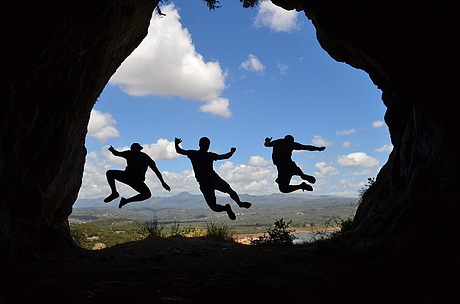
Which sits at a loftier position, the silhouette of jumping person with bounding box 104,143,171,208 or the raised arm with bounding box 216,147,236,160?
the raised arm with bounding box 216,147,236,160

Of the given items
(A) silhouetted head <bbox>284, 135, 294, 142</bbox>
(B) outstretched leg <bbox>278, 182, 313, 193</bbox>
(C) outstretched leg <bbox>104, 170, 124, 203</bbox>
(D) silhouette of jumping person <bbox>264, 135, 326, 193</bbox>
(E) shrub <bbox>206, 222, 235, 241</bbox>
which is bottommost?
(E) shrub <bbox>206, 222, 235, 241</bbox>

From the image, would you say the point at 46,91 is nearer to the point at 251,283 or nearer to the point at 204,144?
the point at 251,283

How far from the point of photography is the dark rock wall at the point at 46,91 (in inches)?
202

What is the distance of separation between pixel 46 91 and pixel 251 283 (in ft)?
19.1

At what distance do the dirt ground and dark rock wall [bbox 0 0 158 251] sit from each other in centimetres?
146

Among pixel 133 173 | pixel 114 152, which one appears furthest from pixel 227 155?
pixel 114 152

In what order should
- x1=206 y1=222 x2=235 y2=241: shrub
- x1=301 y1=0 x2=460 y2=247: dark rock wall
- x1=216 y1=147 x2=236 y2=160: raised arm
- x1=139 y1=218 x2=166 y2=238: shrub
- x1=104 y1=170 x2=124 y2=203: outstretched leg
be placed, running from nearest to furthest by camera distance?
1. x1=301 y1=0 x2=460 y2=247: dark rock wall
2. x1=104 y1=170 x2=124 y2=203: outstretched leg
3. x1=216 y1=147 x2=236 y2=160: raised arm
4. x1=206 y1=222 x2=235 y2=241: shrub
5. x1=139 y1=218 x2=166 y2=238: shrub

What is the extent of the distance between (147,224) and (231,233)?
434 cm

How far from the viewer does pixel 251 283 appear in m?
3.72

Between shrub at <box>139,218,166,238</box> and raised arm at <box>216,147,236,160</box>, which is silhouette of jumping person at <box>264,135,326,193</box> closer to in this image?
raised arm at <box>216,147,236,160</box>

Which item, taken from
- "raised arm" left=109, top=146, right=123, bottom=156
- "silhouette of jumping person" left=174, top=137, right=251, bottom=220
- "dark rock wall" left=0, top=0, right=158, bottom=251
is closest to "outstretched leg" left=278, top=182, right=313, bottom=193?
"silhouette of jumping person" left=174, top=137, right=251, bottom=220

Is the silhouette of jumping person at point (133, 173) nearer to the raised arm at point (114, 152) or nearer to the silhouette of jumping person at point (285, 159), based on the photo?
the raised arm at point (114, 152)

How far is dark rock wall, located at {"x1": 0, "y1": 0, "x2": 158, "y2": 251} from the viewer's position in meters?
5.13

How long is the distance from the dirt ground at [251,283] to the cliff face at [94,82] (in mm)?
859
